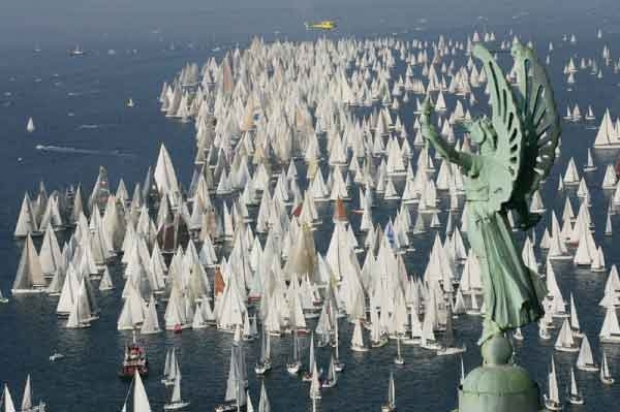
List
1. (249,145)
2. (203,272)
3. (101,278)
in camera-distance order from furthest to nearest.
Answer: (249,145) → (101,278) → (203,272)

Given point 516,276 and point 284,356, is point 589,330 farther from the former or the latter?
point 516,276

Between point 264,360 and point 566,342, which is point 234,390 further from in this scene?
point 566,342

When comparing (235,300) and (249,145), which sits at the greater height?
→ (249,145)

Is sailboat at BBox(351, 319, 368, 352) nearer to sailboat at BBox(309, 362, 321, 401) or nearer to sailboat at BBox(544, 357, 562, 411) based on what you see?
sailboat at BBox(309, 362, 321, 401)

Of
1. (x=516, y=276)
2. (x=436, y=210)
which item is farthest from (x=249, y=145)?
(x=516, y=276)

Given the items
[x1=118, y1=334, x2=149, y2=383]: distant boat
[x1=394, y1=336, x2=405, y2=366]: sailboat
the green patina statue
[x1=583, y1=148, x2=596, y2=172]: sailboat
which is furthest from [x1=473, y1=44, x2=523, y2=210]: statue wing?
[x1=583, y1=148, x2=596, y2=172]: sailboat

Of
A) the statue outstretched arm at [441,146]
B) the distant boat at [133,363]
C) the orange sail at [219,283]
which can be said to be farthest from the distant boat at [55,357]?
the statue outstretched arm at [441,146]

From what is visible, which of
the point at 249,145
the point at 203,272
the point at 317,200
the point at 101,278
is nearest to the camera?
the point at 203,272
